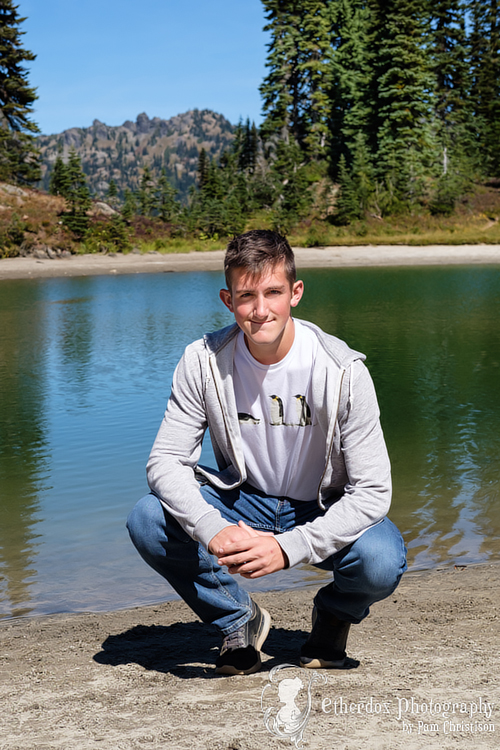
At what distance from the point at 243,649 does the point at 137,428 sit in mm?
5092

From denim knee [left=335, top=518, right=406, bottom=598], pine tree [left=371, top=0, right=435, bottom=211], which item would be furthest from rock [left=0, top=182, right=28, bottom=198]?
denim knee [left=335, top=518, right=406, bottom=598]

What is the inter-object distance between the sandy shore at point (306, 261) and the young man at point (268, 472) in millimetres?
27841

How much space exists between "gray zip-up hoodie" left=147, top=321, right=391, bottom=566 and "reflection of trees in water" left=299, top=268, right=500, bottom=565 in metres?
1.76

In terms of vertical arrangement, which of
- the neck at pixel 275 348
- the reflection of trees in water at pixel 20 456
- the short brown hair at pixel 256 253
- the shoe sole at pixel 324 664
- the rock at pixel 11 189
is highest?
the rock at pixel 11 189

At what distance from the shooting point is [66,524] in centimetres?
487

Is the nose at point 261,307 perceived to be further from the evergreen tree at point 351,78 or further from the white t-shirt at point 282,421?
the evergreen tree at point 351,78

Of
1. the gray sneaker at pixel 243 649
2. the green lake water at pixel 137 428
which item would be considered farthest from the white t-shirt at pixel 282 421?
the green lake water at pixel 137 428

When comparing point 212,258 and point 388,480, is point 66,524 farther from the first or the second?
point 212,258

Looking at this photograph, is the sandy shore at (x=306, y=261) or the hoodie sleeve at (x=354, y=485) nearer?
the hoodie sleeve at (x=354, y=485)

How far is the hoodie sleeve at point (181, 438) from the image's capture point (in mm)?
2395

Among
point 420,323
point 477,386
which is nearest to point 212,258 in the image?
point 420,323

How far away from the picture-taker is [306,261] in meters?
31.0

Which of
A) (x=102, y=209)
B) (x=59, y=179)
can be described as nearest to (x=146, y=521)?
(x=59, y=179)

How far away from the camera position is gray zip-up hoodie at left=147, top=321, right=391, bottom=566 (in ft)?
7.45
